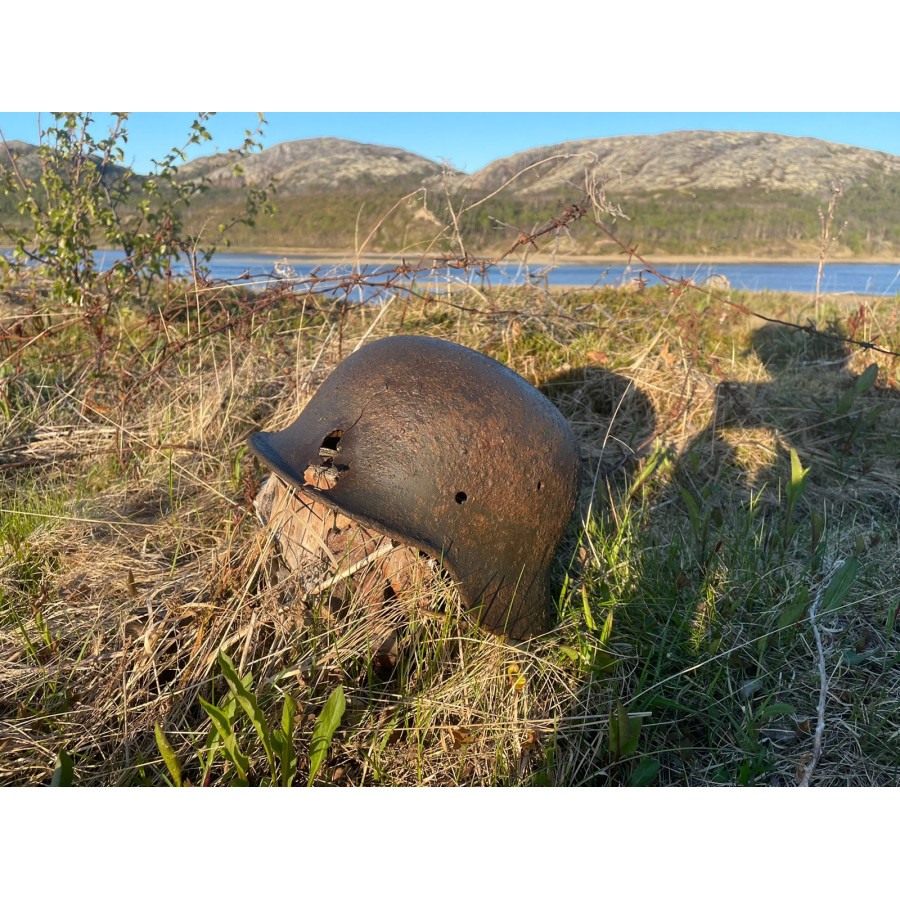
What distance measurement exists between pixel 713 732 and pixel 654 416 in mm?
2708

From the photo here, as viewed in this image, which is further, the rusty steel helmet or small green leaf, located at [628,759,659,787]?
the rusty steel helmet

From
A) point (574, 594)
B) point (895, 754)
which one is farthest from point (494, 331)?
point (895, 754)

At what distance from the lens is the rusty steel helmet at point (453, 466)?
2.50 meters

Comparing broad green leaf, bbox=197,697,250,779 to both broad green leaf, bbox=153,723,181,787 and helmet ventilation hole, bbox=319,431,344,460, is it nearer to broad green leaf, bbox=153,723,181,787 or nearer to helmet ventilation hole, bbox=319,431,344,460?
broad green leaf, bbox=153,723,181,787

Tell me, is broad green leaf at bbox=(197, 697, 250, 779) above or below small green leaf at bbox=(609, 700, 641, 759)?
above

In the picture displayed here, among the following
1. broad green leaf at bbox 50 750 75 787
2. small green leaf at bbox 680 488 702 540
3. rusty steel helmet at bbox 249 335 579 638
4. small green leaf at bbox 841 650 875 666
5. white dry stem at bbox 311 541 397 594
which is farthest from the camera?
small green leaf at bbox 680 488 702 540

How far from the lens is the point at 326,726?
2.08 meters

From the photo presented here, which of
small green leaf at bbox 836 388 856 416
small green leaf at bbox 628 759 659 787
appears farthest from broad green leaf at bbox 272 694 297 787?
small green leaf at bbox 836 388 856 416

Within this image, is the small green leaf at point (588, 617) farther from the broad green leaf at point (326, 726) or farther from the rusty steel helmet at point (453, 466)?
the broad green leaf at point (326, 726)

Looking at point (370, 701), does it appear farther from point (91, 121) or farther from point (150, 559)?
point (91, 121)

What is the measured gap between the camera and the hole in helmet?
2.61m

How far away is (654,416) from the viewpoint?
485cm

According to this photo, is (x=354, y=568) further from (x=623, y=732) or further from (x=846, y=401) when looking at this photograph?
(x=846, y=401)

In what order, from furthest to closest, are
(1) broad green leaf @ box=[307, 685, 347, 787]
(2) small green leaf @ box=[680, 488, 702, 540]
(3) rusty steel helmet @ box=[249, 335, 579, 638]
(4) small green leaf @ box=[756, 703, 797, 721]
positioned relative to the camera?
(2) small green leaf @ box=[680, 488, 702, 540], (3) rusty steel helmet @ box=[249, 335, 579, 638], (4) small green leaf @ box=[756, 703, 797, 721], (1) broad green leaf @ box=[307, 685, 347, 787]
